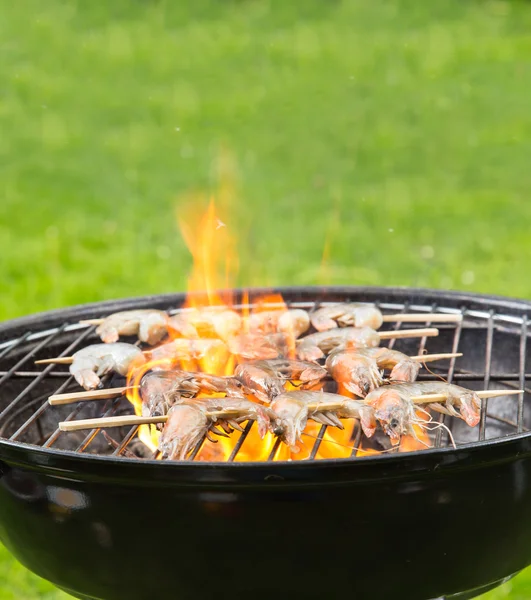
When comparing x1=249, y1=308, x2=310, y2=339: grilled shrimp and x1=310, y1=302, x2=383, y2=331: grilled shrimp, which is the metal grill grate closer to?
x1=310, y1=302, x2=383, y2=331: grilled shrimp

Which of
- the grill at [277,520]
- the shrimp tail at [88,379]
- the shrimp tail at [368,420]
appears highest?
the shrimp tail at [88,379]

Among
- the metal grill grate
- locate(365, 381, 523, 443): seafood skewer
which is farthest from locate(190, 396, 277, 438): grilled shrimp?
the metal grill grate

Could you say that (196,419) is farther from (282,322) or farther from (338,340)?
(282,322)

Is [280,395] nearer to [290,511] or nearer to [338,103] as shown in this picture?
[290,511]

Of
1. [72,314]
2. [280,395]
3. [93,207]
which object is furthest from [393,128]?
[280,395]

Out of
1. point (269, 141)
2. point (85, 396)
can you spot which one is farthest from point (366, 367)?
point (269, 141)

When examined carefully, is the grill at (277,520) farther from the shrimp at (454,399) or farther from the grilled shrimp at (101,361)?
the grilled shrimp at (101,361)

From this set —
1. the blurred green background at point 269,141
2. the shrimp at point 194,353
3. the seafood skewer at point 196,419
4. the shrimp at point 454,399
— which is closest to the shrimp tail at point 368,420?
the shrimp at point 454,399
